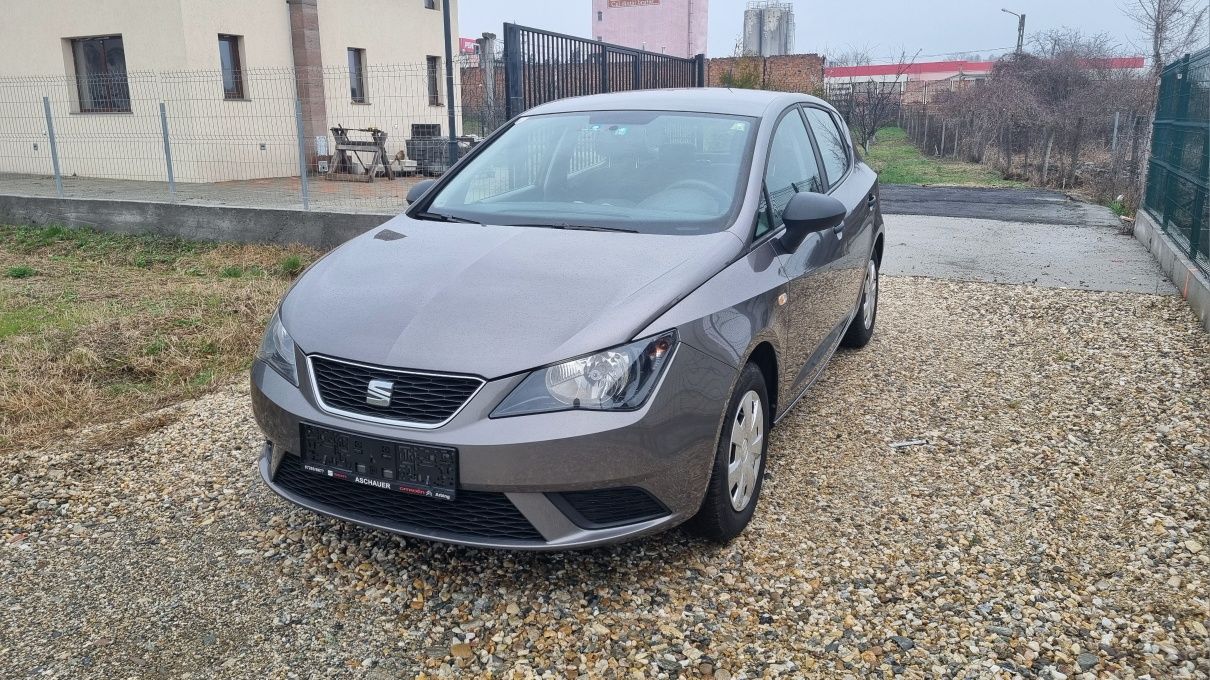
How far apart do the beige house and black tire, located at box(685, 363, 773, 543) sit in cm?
1027

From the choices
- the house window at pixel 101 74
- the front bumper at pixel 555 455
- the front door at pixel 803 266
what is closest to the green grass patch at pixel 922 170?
the front door at pixel 803 266

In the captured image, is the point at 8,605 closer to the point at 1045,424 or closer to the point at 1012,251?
the point at 1045,424

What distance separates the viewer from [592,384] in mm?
2652

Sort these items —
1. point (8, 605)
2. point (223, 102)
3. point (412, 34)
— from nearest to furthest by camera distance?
point (8, 605) < point (223, 102) < point (412, 34)

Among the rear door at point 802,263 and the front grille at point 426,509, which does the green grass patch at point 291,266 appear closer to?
the rear door at point 802,263

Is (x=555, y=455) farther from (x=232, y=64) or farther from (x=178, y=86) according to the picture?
(x=232, y=64)

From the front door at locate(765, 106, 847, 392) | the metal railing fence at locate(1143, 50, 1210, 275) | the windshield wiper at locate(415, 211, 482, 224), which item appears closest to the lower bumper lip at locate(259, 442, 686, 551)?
the front door at locate(765, 106, 847, 392)

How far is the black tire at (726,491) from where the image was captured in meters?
3.01

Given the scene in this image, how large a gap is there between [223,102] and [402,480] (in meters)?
13.9

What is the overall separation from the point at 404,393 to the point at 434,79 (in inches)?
704

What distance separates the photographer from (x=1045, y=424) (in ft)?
14.6

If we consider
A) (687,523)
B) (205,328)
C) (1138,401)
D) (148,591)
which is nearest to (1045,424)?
(1138,401)

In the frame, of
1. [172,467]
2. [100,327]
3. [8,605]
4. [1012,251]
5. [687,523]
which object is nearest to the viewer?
[8,605]

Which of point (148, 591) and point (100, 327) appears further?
point (100, 327)
